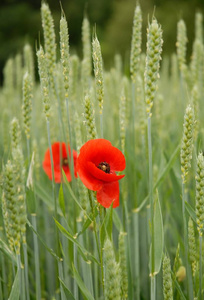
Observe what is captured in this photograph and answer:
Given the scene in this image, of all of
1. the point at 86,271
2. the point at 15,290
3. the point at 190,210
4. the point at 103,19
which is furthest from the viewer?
the point at 103,19

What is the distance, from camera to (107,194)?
70 cm

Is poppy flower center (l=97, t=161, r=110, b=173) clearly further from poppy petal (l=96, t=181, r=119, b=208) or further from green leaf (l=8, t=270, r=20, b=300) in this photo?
green leaf (l=8, t=270, r=20, b=300)

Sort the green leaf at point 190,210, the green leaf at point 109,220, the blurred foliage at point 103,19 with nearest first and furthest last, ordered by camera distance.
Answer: the green leaf at point 109,220, the green leaf at point 190,210, the blurred foliage at point 103,19

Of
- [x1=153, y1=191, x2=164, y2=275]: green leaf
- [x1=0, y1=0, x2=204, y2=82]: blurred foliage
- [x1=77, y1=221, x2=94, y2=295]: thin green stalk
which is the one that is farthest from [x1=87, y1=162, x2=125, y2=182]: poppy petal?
[x1=0, y1=0, x2=204, y2=82]: blurred foliage

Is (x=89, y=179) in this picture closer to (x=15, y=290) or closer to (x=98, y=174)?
(x=98, y=174)

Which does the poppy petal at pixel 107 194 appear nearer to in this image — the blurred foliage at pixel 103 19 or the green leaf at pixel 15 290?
the green leaf at pixel 15 290

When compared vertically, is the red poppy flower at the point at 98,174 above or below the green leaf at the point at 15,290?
above

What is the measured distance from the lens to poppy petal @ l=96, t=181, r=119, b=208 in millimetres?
691

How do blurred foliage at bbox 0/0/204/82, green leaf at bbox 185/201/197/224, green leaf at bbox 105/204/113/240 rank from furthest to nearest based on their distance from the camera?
blurred foliage at bbox 0/0/204/82 < green leaf at bbox 185/201/197/224 < green leaf at bbox 105/204/113/240

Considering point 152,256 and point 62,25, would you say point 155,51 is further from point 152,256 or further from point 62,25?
point 152,256

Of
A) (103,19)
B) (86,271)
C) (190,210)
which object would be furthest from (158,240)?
(103,19)

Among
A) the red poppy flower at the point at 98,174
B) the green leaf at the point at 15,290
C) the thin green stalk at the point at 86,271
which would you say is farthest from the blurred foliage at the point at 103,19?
the green leaf at the point at 15,290

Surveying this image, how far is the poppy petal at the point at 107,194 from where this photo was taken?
2.27ft

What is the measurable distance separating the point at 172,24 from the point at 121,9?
2.61 metres
